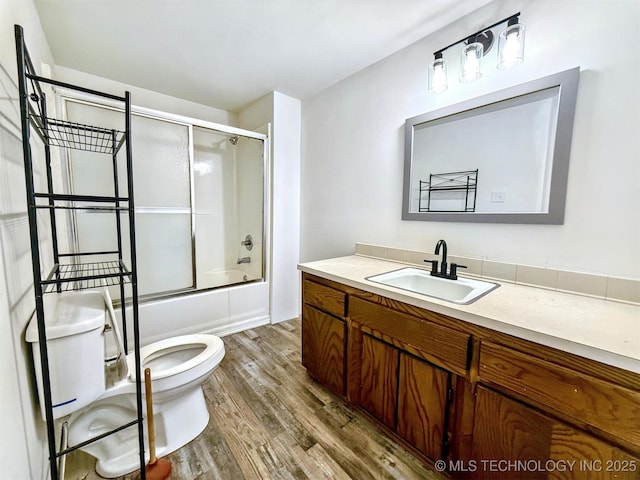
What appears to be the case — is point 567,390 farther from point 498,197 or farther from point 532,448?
point 498,197

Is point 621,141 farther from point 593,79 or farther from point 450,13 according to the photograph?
point 450,13

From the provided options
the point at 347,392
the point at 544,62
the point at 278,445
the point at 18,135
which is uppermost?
the point at 544,62

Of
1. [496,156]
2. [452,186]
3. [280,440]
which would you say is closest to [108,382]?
[280,440]

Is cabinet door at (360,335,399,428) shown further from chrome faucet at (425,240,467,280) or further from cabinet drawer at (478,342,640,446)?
chrome faucet at (425,240,467,280)

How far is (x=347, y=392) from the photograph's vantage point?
156 cm

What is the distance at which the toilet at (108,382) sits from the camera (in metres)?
0.97

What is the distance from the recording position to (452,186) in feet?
5.38

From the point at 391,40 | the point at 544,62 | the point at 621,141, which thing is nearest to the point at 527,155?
the point at 621,141

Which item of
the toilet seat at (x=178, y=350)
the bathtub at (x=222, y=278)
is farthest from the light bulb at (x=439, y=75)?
the bathtub at (x=222, y=278)

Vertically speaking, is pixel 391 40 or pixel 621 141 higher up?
pixel 391 40

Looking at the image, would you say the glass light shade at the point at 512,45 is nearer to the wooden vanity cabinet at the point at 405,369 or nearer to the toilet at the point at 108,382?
the wooden vanity cabinet at the point at 405,369

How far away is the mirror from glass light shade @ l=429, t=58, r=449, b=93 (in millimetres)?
133

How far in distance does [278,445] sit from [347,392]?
0.46m

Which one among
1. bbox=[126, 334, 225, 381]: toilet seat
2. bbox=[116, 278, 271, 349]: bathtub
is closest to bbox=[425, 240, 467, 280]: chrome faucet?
bbox=[126, 334, 225, 381]: toilet seat
